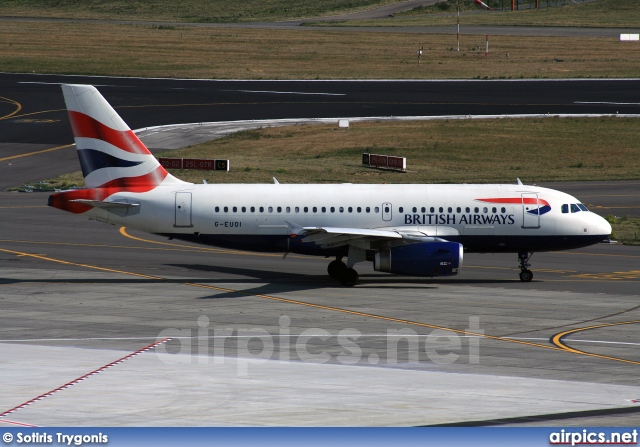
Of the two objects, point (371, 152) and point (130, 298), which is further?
point (371, 152)

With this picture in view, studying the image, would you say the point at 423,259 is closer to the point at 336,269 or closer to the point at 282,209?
the point at 336,269

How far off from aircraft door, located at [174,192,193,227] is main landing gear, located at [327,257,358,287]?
6.98 meters

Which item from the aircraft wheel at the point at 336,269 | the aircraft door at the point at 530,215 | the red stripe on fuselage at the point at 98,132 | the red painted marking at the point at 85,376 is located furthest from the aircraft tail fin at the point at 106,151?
the aircraft door at the point at 530,215

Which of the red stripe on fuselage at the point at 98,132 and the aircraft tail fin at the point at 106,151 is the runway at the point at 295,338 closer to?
the aircraft tail fin at the point at 106,151

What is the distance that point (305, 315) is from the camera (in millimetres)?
39531

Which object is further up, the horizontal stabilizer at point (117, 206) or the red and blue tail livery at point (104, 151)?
the red and blue tail livery at point (104, 151)

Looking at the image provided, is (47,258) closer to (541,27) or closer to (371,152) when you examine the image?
(371,152)

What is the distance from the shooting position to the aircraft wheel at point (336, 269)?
47000 mm

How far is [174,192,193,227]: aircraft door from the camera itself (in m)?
46.6

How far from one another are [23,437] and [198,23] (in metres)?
175

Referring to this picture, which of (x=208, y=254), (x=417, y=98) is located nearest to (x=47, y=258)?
(x=208, y=254)

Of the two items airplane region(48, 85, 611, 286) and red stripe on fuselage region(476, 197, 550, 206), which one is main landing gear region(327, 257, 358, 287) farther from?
red stripe on fuselage region(476, 197, 550, 206)

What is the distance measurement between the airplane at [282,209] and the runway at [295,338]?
197 centimetres
